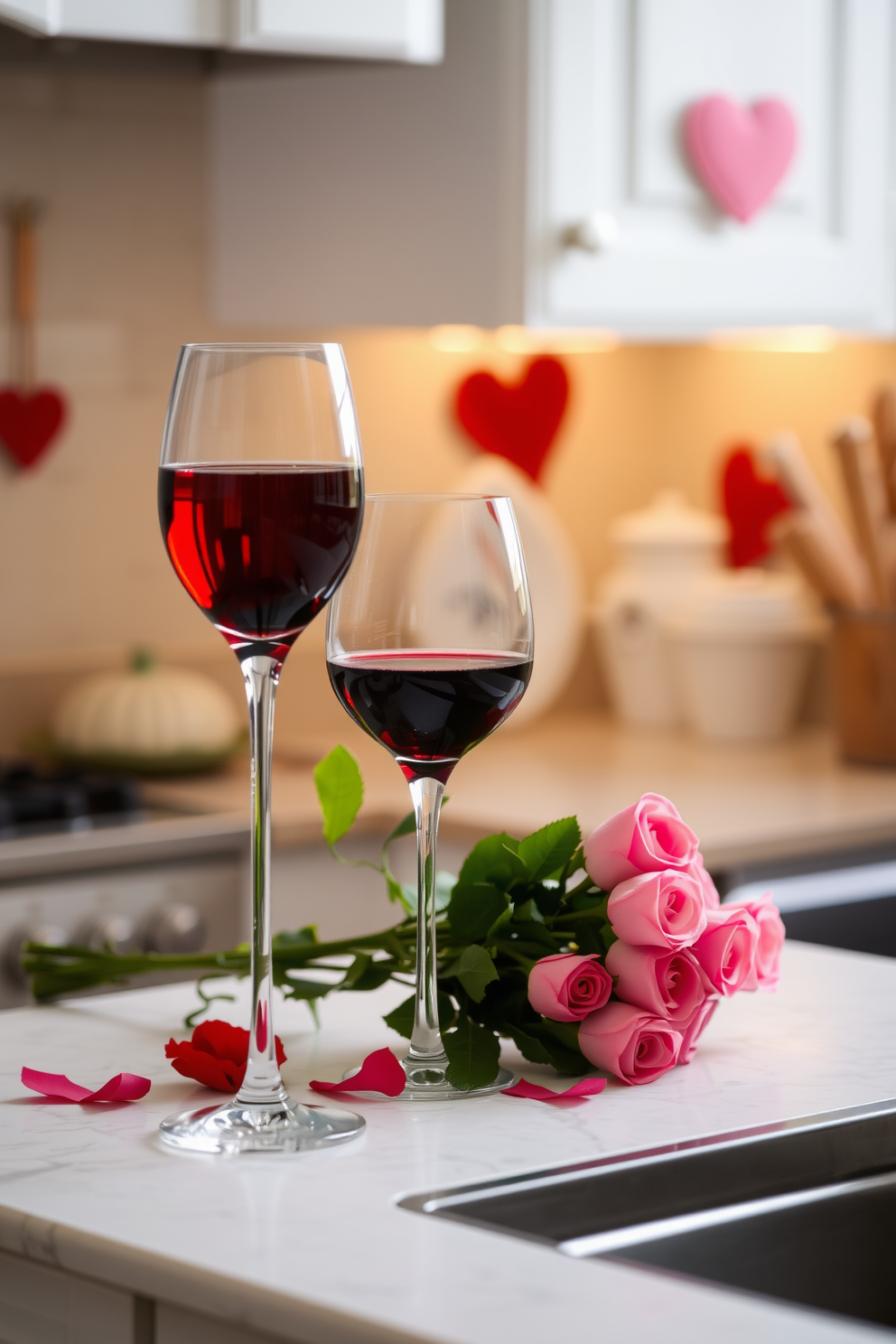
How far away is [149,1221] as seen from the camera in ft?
2.23

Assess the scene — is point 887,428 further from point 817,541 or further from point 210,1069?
point 210,1069

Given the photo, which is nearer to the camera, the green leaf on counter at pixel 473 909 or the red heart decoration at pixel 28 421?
the green leaf on counter at pixel 473 909

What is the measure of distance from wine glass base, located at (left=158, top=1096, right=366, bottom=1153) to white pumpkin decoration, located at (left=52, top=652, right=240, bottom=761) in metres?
1.38

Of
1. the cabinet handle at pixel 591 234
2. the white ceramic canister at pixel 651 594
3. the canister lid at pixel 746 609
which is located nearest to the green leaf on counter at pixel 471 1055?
the cabinet handle at pixel 591 234

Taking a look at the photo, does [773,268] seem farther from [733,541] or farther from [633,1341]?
[633,1341]

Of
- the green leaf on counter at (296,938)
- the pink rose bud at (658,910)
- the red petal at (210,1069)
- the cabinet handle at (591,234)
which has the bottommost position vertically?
the red petal at (210,1069)

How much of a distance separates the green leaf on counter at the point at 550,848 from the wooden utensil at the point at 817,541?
4.85 feet

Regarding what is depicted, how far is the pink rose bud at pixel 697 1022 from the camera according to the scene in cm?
88

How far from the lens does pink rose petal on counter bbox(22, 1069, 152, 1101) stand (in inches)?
33.3

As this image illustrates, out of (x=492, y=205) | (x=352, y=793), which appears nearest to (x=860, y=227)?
(x=492, y=205)

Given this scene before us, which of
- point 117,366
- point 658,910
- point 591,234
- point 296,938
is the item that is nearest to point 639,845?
point 658,910

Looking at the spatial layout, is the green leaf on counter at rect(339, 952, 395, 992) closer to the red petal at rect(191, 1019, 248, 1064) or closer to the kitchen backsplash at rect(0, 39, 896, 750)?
the red petal at rect(191, 1019, 248, 1064)

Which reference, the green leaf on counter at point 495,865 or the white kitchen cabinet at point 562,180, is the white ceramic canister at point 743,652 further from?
the green leaf on counter at point 495,865

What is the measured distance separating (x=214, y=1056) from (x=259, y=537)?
256mm
